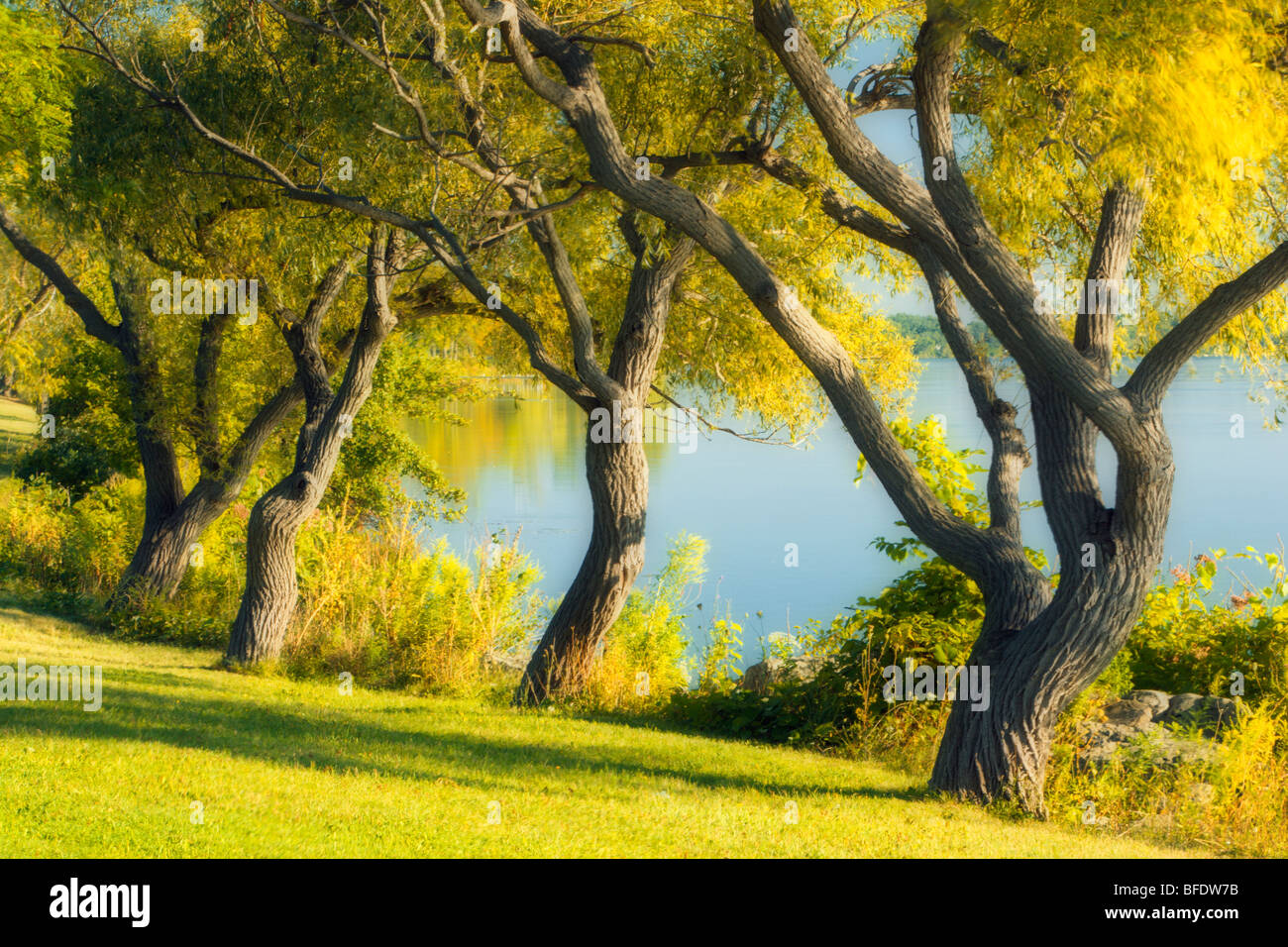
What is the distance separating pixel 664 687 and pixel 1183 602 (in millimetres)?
5094

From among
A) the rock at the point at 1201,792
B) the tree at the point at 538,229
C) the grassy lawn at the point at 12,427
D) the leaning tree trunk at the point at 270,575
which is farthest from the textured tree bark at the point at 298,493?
the grassy lawn at the point at 12,427

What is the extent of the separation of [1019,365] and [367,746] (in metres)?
5.27

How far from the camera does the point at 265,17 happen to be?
1169 cm

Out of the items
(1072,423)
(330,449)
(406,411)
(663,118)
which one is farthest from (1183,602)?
(406,411)

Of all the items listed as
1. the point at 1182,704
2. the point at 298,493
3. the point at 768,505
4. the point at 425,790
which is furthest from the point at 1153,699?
the point at 768,505

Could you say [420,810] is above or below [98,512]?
below

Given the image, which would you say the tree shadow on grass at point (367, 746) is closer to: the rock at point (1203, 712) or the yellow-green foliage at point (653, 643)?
the yellow-green foliage at point (653, 643)

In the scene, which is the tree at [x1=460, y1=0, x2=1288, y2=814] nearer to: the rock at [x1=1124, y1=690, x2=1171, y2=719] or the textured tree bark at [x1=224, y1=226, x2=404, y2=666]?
the rock at [x1=1124, y1=690, x2=1171, y2=719]

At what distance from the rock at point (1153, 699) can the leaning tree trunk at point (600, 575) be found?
473 centimetres

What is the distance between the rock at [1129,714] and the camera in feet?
30.5

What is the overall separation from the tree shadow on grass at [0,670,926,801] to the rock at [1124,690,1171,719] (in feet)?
8.54

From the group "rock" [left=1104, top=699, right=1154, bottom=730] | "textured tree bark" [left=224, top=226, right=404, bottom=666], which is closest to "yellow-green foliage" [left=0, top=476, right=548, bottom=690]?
"textured tree bark" [left=224, top=226, right=404, bottom=666]

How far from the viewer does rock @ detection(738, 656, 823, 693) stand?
1128cm
